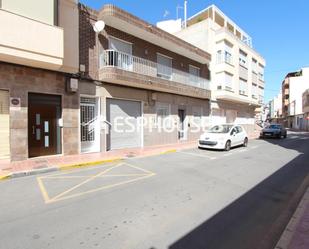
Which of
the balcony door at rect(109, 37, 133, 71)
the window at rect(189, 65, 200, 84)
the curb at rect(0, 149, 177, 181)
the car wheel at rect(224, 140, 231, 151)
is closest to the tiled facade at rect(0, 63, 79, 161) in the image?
the curb at rect(0, 149, 177, 181)

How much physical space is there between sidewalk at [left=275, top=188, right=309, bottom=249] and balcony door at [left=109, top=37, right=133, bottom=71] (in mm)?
10974

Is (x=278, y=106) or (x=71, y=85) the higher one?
(x=278, y=106)

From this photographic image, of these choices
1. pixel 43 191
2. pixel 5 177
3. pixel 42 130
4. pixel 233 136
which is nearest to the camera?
pixel 43 191

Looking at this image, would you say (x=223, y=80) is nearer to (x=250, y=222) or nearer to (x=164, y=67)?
(x=164, y=67)

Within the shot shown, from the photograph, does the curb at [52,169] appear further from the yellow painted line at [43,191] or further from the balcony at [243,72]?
the balcony at [243,72]

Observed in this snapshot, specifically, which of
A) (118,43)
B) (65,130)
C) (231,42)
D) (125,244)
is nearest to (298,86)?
(231,42)

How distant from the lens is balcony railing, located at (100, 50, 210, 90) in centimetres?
1248

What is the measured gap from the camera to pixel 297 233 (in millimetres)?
3490

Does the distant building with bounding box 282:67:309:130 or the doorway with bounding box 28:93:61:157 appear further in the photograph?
the distant building with bounding box 282:67:309:130

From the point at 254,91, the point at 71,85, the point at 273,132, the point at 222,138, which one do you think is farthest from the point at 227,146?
the point at 254,91

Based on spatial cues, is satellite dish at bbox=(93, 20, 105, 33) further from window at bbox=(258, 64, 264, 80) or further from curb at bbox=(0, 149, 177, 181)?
window at bbox=(258, 64, 264, 80)

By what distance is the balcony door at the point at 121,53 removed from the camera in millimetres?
12922

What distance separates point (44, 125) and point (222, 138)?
9.51 meters

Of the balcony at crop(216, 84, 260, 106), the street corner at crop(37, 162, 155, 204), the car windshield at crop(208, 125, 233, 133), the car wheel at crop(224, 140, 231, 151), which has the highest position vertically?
the balcony at crop(216, 84, 260, 106)
